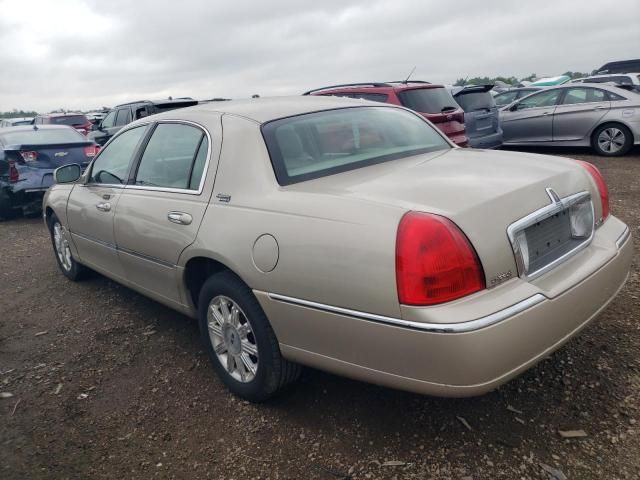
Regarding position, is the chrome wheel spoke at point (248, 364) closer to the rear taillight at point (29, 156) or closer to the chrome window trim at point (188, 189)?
the chrome window trim at point (188, 189)

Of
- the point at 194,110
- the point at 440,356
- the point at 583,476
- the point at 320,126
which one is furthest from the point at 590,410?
the point at 194,110

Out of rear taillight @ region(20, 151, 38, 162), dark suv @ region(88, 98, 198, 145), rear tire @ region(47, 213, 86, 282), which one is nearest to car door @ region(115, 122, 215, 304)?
rear tire @ region(47, 213, 86, 282)

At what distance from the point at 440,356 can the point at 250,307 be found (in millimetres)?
1034

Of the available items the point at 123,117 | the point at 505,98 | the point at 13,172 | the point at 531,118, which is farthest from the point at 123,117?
the point at 505,98

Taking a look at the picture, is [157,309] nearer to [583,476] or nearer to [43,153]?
[583,476]

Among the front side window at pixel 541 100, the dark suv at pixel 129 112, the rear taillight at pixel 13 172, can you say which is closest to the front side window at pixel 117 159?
the rear taillight at pixel 13 172

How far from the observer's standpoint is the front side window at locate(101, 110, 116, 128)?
1370 cm

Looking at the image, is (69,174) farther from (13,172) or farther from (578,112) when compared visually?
(578,112)

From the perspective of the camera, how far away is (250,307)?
9.02ft

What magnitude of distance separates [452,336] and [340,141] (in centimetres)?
149

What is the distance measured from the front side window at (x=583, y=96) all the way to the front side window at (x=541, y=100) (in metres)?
0.21

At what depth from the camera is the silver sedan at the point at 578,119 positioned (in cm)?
980

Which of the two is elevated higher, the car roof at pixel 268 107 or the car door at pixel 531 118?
the car roof at pixel 268 107

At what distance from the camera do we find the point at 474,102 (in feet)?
32.7
